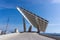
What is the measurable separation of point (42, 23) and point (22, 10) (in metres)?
7.63

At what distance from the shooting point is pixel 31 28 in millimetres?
56500

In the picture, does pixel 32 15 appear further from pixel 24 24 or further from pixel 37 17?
pixel 24 24

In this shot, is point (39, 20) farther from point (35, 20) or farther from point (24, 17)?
point (24, 17)

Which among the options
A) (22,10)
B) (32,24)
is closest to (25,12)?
(22,10)

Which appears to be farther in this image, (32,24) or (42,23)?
(32,24)

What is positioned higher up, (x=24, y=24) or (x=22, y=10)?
(x=22, y=10)

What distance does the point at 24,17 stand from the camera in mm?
56406

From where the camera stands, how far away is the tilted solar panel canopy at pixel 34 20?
2066 inches

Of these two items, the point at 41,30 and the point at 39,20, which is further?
the point at 41,30

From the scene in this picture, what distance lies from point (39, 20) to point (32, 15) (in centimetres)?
270

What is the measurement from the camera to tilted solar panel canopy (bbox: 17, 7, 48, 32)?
52.5 metres

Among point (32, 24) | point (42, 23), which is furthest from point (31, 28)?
point (42, 23)

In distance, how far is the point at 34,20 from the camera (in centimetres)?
5409

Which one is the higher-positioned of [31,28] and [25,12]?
[25,12]
